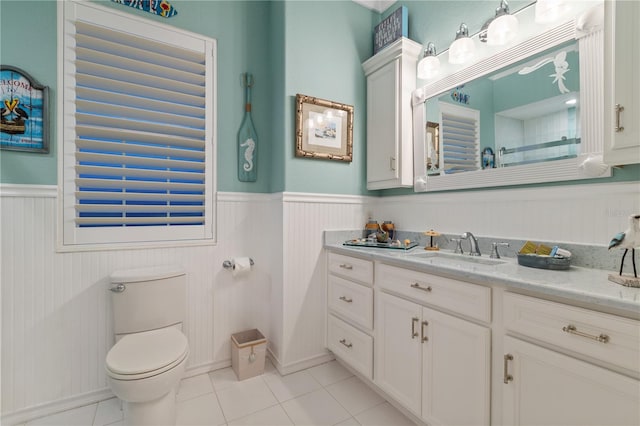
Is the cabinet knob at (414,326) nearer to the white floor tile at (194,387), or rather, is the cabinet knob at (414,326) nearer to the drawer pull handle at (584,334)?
the drawer pull handle at (584,334)

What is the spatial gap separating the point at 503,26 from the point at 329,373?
2.48m

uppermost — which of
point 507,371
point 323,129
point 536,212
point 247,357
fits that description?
point 323,129

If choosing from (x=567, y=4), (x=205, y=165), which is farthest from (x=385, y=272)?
(x=567, y=4)

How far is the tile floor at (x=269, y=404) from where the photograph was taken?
154 cm

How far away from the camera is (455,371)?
124 cm

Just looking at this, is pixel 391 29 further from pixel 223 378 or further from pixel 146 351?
pixel 223 378

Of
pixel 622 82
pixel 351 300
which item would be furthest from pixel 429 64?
pixel 351 300

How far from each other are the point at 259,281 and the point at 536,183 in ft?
6.45

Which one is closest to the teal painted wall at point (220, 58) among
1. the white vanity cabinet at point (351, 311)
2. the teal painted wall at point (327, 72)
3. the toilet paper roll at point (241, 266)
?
the teal painted wall at point (327, 72)

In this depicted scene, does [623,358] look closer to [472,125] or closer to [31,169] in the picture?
[472,125]

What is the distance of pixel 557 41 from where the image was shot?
138 centimetres

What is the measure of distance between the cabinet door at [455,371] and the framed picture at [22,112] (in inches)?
92.7

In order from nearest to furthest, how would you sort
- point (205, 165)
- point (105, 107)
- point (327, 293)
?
point (105, 107) → point (205, 165) → point (327, 293)

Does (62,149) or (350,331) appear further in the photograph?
(350,331)
